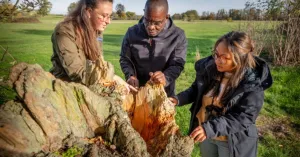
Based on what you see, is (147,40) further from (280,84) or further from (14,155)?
(280,84)

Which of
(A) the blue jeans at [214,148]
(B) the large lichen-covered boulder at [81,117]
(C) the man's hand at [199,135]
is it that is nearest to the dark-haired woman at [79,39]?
(B) the large lichen-covered boulder at [81,117]

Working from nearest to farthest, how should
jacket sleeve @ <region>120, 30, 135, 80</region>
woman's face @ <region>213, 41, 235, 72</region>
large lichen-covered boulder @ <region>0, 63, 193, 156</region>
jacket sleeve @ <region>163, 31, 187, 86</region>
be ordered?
large lichen-covered boulder @ <region>0, 63, 193, 156</region>
woman's face @ <region>213, 41, 235, 72</region>
jacket sleeve @ <region>163, 31, 187, 86</region>
jacket sleeve @ <region>120, 30, 135, 80</region>

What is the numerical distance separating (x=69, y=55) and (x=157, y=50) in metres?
1.62

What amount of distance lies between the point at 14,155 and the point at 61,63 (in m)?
1.22

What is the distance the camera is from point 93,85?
2.12 metres

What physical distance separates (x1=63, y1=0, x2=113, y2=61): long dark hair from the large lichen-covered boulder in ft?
1.71

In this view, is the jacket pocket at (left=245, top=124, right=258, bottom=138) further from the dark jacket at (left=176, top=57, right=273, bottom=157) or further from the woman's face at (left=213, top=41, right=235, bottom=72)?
the woman's face at (left=213, top=41, right=235, bottom=72)

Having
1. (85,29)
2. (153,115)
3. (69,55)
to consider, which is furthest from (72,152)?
(85,29)

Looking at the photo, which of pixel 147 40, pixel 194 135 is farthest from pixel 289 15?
pixel 194 135

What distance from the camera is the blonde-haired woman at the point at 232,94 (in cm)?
272

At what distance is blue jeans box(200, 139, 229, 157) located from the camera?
309 cm

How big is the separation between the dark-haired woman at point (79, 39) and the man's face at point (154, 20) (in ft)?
2.00

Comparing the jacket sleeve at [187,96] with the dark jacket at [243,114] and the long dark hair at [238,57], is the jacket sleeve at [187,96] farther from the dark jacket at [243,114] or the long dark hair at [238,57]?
the long dark hair at [238,57]

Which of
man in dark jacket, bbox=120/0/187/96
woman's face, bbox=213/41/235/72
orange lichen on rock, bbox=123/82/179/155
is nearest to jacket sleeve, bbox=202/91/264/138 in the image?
woman's face, bbox=213/41/235/72
